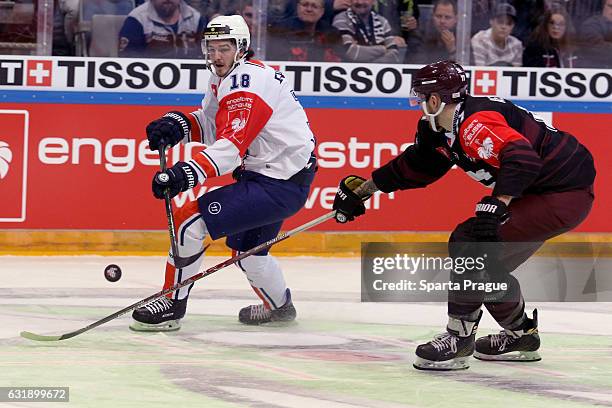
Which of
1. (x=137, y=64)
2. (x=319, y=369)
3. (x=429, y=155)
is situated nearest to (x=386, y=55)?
(x=137, y=64)

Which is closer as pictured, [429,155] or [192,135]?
[429,155]

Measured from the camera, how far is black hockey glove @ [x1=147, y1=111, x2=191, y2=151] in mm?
6707

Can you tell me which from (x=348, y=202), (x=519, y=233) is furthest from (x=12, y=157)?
(x=519, y=233)

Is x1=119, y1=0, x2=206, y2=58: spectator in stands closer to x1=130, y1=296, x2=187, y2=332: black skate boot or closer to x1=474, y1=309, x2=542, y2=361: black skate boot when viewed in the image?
x1=130, y1=296, x2=187, y2=332: black skate boot

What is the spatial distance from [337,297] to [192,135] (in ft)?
4.81

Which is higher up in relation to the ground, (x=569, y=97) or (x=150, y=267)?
(x=569, y=97)

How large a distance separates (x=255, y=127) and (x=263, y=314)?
976 millimetres

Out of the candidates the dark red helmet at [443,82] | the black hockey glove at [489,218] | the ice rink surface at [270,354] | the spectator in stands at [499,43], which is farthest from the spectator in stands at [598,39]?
the black hockey glove at [489,218]

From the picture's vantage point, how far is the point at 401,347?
6336 mm

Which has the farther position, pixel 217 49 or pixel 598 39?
pixel 598 39

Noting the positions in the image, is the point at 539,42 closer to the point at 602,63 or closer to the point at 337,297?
the point at 602,63

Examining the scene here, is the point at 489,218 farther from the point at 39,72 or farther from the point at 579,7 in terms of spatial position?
the point at 579,7

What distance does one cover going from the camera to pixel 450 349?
575 centimetres

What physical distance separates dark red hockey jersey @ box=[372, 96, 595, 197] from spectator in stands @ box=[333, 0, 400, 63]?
3243 millimetres
